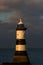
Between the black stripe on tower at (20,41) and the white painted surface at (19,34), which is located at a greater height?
the white painted surface at (19,34)

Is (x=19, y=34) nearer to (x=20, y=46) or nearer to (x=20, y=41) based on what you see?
(x=20, y=41)

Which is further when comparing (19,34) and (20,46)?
(20,46)

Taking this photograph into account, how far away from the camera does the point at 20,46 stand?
6.13 m

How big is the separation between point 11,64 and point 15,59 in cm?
25

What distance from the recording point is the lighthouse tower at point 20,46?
6.04 m

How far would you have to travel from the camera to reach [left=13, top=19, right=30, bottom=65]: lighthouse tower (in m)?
6.04

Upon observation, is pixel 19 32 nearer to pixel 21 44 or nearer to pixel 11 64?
pixel 21 44

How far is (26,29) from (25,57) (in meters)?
0.58

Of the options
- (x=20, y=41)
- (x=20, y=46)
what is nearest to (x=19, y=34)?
(x=20, y=41)

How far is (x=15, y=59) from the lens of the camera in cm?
606

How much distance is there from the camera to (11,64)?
5.83 m

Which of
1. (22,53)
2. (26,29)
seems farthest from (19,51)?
(26,29)

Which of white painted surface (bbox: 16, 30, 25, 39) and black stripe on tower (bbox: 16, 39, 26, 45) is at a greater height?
white painted surface (bbox: 16, 30, 25, 39)

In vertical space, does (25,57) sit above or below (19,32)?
below
